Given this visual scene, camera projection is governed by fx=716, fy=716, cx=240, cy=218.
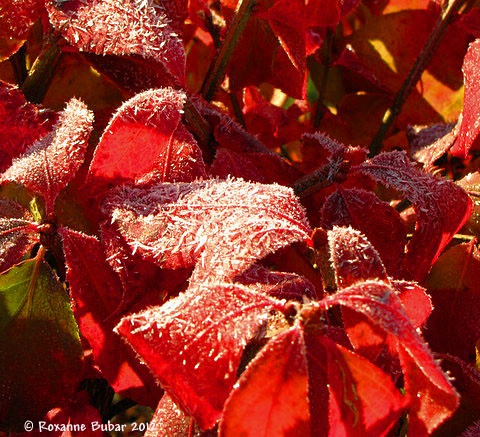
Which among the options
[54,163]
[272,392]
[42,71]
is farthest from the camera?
[42,71]

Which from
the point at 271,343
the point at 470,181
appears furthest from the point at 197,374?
the point at 470,181

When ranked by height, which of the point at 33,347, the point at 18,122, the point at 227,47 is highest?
the point at 227,47

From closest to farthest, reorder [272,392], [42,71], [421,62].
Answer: [272,392] → [42,71] → [421,62]

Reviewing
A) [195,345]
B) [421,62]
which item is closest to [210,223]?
[195,345]

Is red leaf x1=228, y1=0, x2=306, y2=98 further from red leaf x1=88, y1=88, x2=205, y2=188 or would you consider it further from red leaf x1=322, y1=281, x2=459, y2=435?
red leaf x1=322, y1=281, x2=459, y2=435

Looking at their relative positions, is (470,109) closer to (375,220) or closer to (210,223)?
(375,220)

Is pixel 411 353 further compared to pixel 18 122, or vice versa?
pixel 18 122

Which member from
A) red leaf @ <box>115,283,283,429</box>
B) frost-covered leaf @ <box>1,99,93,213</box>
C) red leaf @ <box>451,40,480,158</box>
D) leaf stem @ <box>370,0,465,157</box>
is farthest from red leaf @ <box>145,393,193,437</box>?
leaf stem @ <box>370,0,465,157</box>
